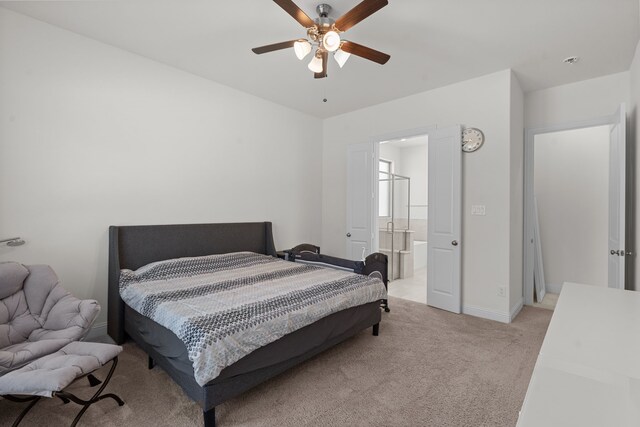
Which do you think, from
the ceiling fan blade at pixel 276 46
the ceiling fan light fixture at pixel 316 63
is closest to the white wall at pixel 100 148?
the ceiling fan blade at pixel 276 46

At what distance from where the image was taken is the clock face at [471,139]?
3.56 meters

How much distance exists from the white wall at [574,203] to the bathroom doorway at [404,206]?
2035 mm

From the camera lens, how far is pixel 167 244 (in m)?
3.29

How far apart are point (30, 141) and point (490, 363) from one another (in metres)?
4.26

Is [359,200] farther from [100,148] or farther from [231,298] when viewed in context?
[100,148]

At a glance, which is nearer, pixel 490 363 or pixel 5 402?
pixel 5 402

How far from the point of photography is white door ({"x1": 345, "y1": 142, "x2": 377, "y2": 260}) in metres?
4.59

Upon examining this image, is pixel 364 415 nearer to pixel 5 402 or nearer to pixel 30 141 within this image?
pixel 5 402

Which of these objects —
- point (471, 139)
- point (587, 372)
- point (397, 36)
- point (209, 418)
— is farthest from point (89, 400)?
point (471, 139)

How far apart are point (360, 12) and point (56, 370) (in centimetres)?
269

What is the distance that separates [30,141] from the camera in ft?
8.40

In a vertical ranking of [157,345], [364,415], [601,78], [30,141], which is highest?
[601,78]

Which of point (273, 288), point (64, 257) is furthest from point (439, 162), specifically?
point (64, 257)

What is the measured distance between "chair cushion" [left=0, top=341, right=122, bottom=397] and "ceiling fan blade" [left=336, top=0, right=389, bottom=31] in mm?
2559
